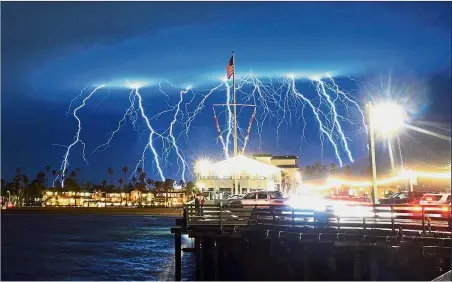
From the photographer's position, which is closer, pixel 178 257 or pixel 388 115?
pixel 388 115

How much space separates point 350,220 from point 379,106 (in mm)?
5723

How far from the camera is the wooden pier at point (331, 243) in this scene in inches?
636

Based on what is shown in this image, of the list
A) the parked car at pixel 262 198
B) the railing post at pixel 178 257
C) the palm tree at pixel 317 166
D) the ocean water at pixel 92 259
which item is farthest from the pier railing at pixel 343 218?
the palm tree at pixel 317 166

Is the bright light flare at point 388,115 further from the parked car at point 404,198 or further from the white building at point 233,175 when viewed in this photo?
the white building at point 233,175

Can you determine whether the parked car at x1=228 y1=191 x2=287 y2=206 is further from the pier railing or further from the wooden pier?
the wooden pier

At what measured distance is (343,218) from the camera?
22156 millimetres

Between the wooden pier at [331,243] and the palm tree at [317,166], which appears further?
the palm tree at [317,166]

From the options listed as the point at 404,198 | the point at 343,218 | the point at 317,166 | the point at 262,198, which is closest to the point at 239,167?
the point at 262,198

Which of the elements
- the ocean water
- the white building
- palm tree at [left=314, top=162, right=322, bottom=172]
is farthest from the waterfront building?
palm tree at [left=314, top=162, right=322, bottom=172]

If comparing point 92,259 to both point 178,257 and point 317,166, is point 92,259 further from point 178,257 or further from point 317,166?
point 317,166

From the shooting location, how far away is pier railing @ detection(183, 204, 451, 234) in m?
17.6

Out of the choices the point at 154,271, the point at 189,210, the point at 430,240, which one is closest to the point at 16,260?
the point at 154,271

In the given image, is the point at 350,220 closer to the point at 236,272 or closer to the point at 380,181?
the point at 236,272

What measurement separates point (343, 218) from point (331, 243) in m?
3.96
